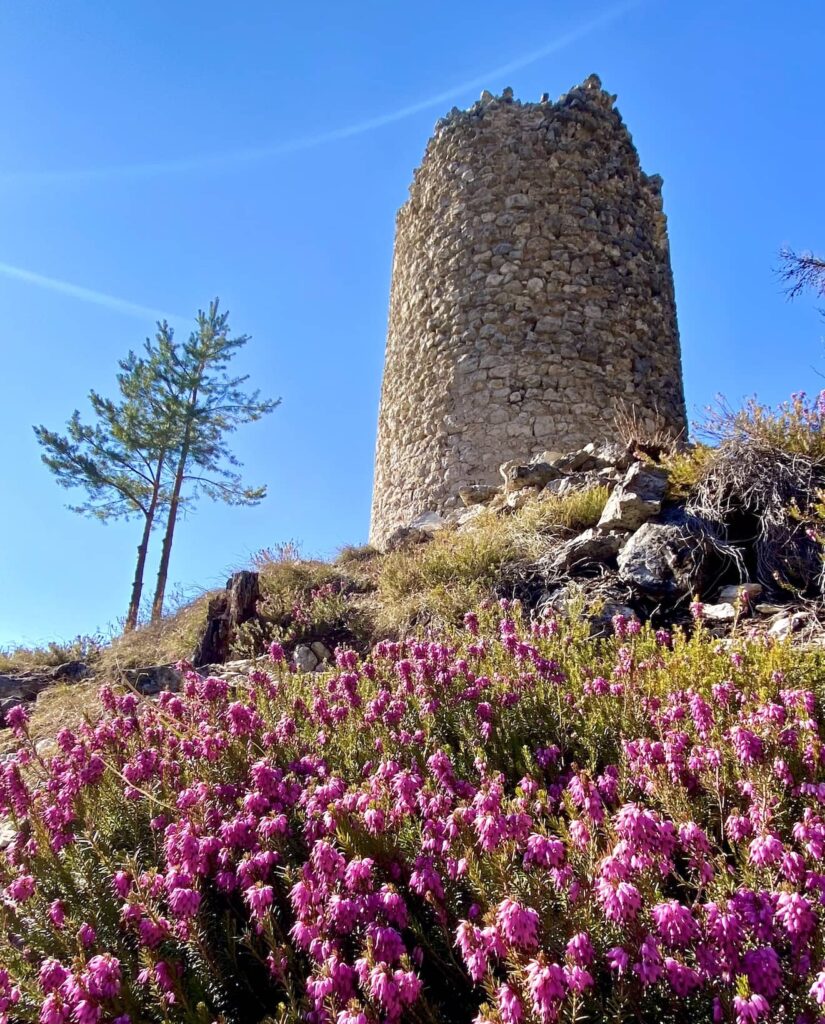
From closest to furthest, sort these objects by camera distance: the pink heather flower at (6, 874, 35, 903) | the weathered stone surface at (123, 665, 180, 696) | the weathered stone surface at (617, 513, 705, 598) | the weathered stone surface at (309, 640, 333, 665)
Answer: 1. the pink heather flower at (6, 874, 35, 903)
2. the weathered stone surface at (617, 513, 705, 598)
3. the weathered stone surface at (309, 640, 333, 665)
4. the weathered stone surface at (123, 665, 180, 696)

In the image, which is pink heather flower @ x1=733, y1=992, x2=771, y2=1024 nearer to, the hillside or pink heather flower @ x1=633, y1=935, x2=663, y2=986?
the hillside

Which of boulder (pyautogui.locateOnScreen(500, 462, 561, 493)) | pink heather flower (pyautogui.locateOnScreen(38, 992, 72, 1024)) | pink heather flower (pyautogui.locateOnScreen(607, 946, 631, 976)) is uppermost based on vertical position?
boulder (pyautogui.locateOnScreen(500, 462, 561, 493))

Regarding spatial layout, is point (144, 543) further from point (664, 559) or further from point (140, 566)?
point (664, 559)

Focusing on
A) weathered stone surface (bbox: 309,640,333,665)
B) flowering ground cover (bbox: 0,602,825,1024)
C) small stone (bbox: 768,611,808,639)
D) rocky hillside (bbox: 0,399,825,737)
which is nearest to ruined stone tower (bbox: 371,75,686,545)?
rocky hillside (bbox: 0,399,825,737)

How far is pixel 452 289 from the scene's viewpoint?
9.62 metres

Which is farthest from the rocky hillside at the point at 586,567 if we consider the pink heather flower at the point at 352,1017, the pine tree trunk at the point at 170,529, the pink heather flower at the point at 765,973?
the pine tree trunk at the point at 170,529

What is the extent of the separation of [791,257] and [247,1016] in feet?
32.7

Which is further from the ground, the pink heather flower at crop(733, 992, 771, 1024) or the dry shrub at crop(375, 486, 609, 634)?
the dry shrub at crop(375, 486, 609, 634)

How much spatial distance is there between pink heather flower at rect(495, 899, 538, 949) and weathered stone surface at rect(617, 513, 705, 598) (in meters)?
3.17

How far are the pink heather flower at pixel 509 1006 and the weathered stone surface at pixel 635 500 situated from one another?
394 cm

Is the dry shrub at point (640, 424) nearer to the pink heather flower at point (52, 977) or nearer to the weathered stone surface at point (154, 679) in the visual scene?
the weathered stone surface at point (154, 679)

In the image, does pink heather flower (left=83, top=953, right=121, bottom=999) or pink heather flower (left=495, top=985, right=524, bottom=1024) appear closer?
pink heather flower (left=495, top=985, right=524, bottom=1024)

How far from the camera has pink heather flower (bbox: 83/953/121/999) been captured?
1611 mm

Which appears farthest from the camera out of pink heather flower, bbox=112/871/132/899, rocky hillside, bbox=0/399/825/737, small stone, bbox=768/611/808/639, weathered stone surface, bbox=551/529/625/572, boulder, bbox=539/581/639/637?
weathered stone surface, bbox=551/529/625/572
